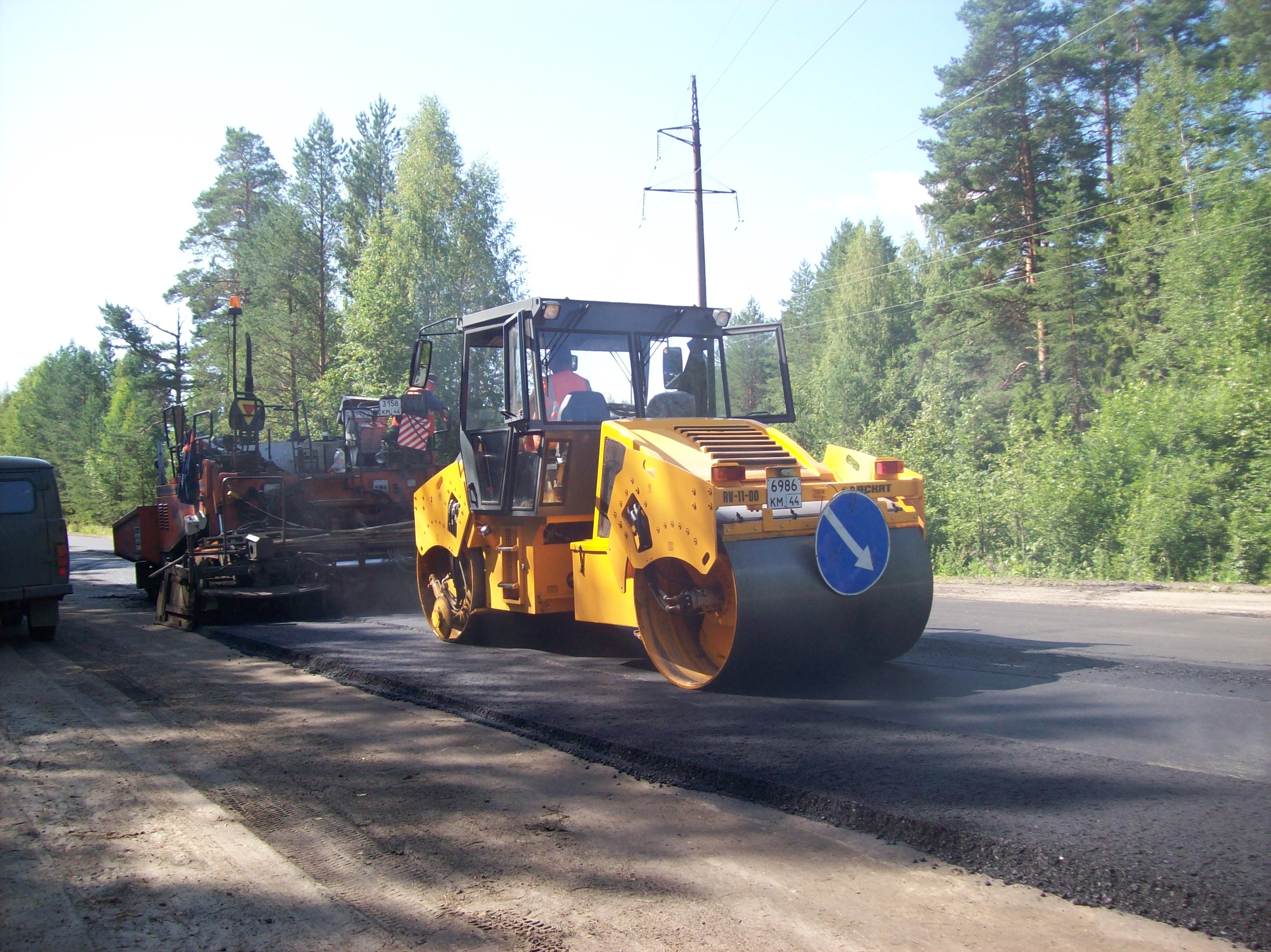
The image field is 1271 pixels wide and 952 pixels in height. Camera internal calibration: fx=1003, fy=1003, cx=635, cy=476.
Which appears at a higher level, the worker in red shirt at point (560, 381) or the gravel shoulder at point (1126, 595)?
the worker in red shirt at point (560, 381)

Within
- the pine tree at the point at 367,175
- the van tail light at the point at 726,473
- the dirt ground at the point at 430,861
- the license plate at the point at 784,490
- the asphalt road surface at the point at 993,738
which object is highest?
the pine tree at the point at 367,175

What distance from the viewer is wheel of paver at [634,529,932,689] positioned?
235 inches

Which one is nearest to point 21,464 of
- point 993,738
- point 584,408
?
point 584,408

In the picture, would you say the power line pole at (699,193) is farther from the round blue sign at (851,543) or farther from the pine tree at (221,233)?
the pine tree at (221,233)

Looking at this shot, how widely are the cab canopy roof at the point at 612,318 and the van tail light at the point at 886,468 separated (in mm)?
2026

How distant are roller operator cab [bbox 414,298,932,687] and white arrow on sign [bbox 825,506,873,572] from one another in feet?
0.03

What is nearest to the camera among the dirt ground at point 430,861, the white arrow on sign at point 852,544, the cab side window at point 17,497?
the dirt ground at point 430,861

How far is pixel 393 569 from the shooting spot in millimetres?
12086

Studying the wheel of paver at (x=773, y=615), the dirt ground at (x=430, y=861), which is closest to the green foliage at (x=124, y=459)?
the wheel of paver at (x=773, y=615)

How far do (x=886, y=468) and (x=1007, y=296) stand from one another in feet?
94.9

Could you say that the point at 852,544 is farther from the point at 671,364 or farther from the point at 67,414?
Result: the point at 67,414

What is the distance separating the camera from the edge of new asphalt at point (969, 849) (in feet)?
10.1

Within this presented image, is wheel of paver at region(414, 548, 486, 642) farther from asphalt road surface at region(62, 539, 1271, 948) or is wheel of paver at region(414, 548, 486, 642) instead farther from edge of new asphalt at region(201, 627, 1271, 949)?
edge of new asphalt at region(201, 627, 1271, 949)

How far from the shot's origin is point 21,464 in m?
11.1
